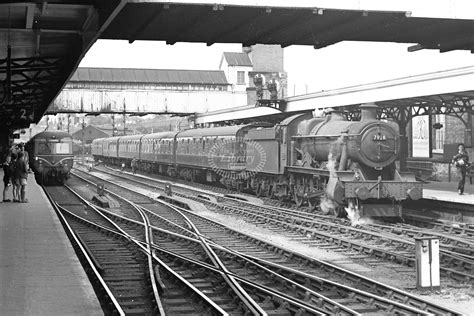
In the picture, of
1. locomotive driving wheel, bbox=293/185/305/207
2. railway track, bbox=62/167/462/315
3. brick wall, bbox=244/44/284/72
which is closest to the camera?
railway track, bbox=62/167/462/315

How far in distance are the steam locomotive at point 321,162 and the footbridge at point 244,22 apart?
152 inches

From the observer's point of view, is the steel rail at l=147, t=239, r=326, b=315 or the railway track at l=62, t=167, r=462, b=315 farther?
the railway track at l=62, t=167, r=462, b=315

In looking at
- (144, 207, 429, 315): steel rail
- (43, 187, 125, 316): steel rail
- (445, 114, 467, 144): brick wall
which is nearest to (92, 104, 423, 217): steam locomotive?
(144, 207, 429, 315): steel rail

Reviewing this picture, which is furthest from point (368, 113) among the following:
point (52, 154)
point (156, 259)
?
point (52, 154)

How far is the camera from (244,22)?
8773mm

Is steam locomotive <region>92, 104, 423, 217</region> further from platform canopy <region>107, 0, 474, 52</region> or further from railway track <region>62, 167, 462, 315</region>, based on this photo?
platform canopy <region>107, 0, 474, 52</region>

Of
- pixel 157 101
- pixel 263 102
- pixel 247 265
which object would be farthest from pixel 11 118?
pixel 157 101

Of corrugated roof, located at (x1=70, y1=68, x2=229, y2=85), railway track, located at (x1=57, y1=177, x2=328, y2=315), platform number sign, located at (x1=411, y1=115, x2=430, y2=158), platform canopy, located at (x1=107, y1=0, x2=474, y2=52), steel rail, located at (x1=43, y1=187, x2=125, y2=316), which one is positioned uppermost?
corrugated roof, located at (x1=70, y1=68, x2=229, y2=85)

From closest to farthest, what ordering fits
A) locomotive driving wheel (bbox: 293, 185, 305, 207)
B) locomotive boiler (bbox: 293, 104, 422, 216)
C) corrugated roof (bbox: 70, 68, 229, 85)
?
1. locomotive boiler (bbox: 293, 104, 422, 216)
2. locomotive driving wheel (bbox: 293, 185, 305, 207)
3. corrugated roof (bbox: 70, 68, 229, 85)

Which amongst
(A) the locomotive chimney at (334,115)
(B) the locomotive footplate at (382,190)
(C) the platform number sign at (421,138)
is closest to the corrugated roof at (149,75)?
(C) the platform number sign at (421,138)

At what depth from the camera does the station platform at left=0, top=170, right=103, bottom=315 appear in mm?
5348

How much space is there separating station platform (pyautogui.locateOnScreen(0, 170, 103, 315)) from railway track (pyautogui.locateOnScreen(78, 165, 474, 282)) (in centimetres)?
529

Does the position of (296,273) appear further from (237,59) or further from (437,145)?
(237,59)

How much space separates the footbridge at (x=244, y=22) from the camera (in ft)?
25.6
